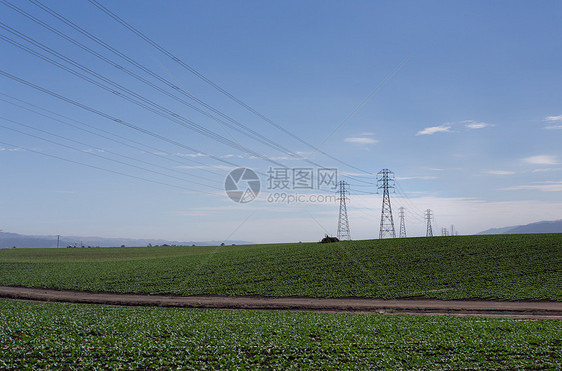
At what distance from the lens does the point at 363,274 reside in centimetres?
5306

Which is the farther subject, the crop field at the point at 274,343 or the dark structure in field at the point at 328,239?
the dark structure in field at the point at 328,239

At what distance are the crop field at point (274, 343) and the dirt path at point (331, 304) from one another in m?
8.28

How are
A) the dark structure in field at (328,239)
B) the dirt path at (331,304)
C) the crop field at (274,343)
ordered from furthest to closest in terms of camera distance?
the dark structure in field at (328,239)
the dirt path at (331,304)
the crop field at (274,343)

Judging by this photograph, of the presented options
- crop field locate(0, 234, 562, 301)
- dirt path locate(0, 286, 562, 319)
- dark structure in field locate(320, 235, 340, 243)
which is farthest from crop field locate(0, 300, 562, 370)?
dark structure in field locate(320, 235, 340, 243)

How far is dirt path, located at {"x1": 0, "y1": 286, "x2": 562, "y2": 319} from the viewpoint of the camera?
35875 mm

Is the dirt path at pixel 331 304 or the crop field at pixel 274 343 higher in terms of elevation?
the crop field at pixel 274 343

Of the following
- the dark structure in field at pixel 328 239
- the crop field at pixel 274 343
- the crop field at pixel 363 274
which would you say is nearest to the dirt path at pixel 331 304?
the crop field at pixel 363 274

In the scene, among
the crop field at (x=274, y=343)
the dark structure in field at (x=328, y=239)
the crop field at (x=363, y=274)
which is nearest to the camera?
the crop field at (x=274, y=343)

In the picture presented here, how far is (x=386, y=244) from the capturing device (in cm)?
7844

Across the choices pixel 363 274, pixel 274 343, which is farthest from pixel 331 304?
pixel 274 343

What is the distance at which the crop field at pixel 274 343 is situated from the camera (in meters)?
19.2

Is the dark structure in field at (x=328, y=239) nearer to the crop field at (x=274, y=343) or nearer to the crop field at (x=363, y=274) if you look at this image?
the crop field at (x=363, y=274)

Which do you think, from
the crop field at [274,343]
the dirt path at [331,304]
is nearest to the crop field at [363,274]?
the dirt path at [331,304]

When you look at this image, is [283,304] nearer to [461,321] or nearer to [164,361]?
[461,321]
